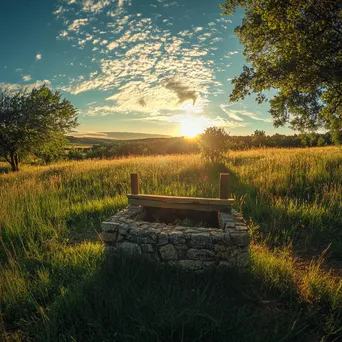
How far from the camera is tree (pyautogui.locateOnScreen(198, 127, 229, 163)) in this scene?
15.2 m

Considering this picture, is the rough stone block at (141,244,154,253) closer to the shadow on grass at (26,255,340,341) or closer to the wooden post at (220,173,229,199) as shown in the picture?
the shadow on grass at (26,255,340,341)

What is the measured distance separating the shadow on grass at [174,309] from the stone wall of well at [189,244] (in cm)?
20

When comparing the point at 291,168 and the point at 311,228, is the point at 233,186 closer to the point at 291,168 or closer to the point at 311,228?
the point at 291,168

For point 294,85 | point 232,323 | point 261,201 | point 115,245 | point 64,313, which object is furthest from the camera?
point 294,85

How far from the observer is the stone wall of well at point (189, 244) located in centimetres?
379

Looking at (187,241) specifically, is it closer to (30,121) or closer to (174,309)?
(174,309)

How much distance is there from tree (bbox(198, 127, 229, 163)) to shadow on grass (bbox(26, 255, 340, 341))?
12.0 m

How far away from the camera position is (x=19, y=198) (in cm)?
773

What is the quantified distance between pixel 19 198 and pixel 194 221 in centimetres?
603

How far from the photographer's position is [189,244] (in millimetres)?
3848

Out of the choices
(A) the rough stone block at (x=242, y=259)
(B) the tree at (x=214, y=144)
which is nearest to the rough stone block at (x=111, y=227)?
(A) the rough stone block at (x=242, y=259)

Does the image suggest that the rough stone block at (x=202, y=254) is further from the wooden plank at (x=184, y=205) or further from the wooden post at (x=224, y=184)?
the wooden post at (x=224, y=184)

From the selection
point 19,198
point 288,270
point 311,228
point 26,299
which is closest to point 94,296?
point 26,299

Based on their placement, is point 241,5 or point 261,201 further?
point 241,5
